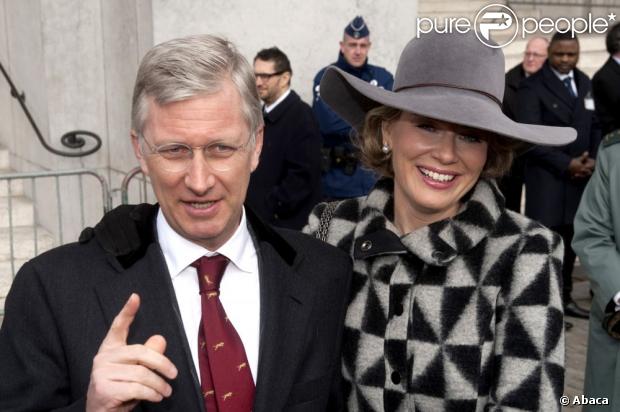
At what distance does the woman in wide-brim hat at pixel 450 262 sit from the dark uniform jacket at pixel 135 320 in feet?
0.60

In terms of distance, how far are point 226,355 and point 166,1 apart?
4.34 meters

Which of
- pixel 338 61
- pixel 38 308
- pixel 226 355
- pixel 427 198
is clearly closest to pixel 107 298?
pixel 38 308

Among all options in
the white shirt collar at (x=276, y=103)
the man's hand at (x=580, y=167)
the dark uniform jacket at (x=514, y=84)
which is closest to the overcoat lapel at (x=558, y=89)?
the dark uniform jacket at (x=514, y=84)

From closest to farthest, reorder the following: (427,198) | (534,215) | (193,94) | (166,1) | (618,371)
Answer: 1. (193,94)
2. (427,198)
3. (618,371)
4. (166,1)
5. (534,215)

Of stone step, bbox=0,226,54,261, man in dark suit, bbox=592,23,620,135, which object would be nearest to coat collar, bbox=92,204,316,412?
man in dark suit, bbox=592,23,620,135

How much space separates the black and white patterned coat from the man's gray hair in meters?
0.60

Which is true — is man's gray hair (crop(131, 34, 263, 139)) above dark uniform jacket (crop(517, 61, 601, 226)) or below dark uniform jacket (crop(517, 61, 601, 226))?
above

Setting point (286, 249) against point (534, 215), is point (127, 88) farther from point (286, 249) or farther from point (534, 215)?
point (286, 249)

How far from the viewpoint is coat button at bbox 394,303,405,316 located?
7.75 feet

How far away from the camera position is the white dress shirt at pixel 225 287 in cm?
210

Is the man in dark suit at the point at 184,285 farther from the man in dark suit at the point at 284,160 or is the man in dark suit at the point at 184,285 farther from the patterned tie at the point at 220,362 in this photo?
the man in dark suit at the point at 284,160

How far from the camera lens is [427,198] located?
2371 mm

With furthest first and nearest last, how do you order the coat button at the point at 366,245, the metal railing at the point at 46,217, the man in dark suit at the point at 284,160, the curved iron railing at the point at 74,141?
1. the curved iron railing at the point at 74,141
2. the metal railing at the point at 46,217
3. the man in dark suit at the point at 284,160
4. the coat button at the point at 366,245

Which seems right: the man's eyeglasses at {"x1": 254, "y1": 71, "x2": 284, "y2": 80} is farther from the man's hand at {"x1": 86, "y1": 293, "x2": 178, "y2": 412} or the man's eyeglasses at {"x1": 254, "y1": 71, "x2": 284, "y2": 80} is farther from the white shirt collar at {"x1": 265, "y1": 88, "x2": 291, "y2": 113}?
the man's hand at {"x1": 86, "y1": 293, "x2": 178, "y2": 412}
